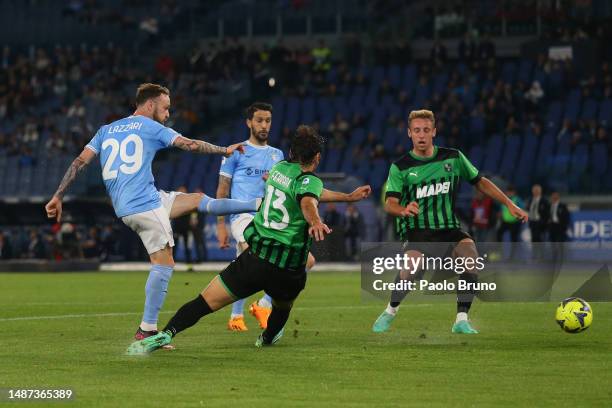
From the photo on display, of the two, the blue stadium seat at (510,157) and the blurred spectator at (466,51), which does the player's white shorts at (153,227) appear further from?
the blurred spectator at (466,51)

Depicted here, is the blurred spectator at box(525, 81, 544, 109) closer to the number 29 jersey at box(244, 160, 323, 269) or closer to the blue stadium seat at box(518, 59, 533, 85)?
the blue stadium seat at box(518, 59, 533, 85)

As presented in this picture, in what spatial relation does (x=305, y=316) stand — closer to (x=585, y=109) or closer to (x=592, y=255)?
(x=592, y=255)

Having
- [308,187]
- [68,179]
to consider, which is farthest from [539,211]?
[308,187]

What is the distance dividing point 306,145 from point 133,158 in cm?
182

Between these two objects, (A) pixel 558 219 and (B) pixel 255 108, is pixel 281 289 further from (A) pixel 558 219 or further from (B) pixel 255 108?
(A) pixel 558 219

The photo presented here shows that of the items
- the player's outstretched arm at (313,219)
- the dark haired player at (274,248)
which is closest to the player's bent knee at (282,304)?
the dark haired player at (274,248)

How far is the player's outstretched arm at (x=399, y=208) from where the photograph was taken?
12094mm

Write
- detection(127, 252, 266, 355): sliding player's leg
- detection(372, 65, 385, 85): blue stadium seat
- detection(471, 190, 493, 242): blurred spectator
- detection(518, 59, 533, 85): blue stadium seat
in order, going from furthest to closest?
detection(372, 65, 385, 85): blue stadium seat < detection(518, 59, 533, 85): blue stadium seat < detection(471, 190, 493, 242): blurred spectator < detection(127, 252, 266, 355): sliding player's leg

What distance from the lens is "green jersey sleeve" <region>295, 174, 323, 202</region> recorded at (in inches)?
424

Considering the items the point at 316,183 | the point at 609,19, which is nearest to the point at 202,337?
the point at 316,183

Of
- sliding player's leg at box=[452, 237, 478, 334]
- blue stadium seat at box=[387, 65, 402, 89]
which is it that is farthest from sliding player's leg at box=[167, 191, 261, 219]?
blue stadium seat at box=[387, 65, 402, 89]

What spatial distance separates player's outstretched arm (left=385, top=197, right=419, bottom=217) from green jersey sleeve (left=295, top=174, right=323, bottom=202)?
1495mm

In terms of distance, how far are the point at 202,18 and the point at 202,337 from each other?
35607 mm

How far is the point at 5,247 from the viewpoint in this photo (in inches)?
1483
